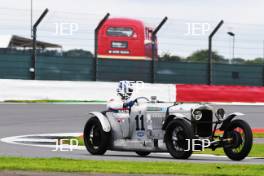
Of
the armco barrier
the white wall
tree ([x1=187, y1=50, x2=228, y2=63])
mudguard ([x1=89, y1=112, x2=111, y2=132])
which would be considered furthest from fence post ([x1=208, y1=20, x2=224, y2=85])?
mudguard ([x1=89, y1=112, x2=111, y2=132])

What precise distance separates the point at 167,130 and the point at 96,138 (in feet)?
5.39

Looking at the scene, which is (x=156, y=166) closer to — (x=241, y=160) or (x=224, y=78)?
(x=241, y=160)

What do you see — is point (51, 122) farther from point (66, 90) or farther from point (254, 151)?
point (254, 151)

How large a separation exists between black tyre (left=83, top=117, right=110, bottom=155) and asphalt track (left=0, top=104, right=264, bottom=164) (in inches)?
6.5

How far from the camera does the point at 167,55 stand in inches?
1570

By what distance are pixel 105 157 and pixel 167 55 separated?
26072 mm

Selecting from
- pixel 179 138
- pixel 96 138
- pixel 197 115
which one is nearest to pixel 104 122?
pixel 96 138

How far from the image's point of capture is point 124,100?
1466cm

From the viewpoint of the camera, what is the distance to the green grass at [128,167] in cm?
1063

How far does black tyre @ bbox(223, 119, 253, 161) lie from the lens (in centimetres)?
1316

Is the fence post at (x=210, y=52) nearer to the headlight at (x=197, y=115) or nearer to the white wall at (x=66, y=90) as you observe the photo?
the white wall at (x=66, y=90)

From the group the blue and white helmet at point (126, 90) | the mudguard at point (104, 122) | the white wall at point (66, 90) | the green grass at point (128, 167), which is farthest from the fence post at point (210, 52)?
the green grass at point (128, 167)

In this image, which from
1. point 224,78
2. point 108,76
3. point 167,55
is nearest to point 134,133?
point 108,76

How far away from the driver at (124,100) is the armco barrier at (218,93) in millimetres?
14966
